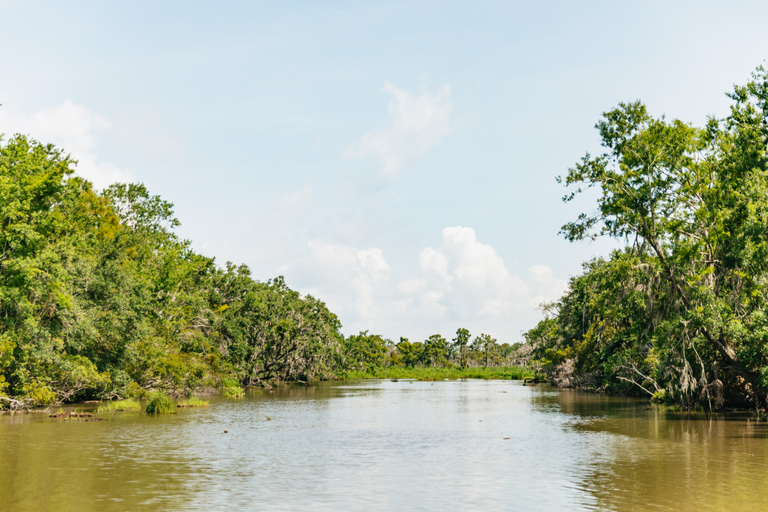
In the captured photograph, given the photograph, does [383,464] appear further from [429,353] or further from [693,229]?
[429,353]

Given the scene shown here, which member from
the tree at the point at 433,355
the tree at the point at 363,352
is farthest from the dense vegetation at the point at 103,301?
the tree at the point at 433,355

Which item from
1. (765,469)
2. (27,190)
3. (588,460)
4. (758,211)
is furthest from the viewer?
(27,190)

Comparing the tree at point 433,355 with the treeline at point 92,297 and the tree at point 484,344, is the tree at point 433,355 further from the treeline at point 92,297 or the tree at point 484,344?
the treeline at point 92,297

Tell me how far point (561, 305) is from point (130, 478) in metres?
68.6

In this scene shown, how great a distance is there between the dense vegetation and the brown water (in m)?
4.44

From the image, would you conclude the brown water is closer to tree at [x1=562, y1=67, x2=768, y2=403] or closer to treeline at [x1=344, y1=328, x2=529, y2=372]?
tree at [x1=562, y1=67, x2=768, y2=403]

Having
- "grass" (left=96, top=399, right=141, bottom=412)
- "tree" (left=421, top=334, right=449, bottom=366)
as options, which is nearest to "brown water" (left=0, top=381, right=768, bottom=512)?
"grass" (left=96, top=399, right=141, bottom=412)

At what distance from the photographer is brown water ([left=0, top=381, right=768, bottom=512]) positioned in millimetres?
15570

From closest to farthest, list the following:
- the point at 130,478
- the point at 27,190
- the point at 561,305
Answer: the point at 130,478
the point at 27,190
the point at 561,305

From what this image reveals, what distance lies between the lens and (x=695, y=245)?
3238 centimetres

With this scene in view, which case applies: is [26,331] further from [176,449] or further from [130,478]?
[130,478]

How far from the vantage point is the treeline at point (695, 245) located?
103 ft

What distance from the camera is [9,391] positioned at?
37656 mm

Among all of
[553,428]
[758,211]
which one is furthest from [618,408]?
[758,211]
